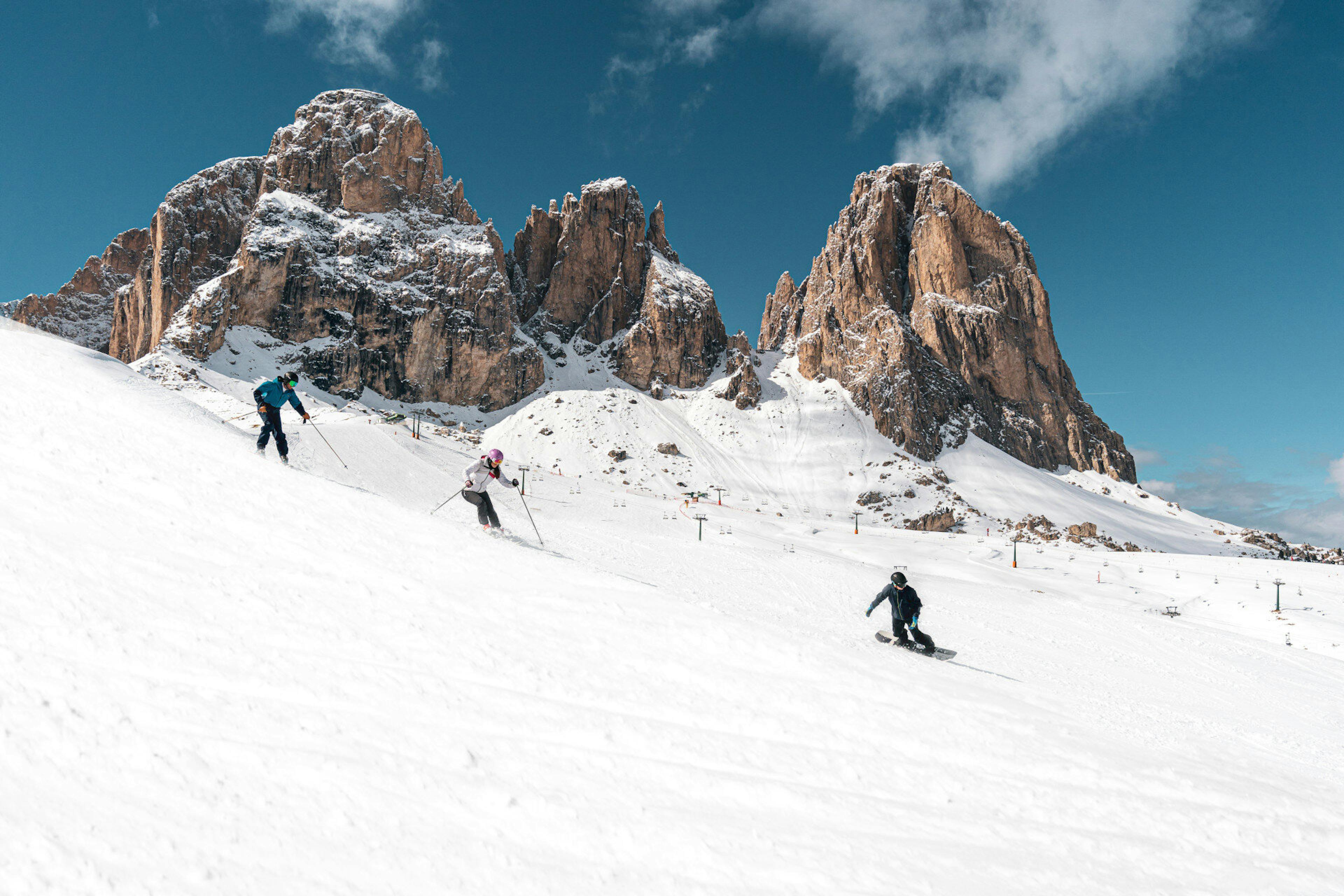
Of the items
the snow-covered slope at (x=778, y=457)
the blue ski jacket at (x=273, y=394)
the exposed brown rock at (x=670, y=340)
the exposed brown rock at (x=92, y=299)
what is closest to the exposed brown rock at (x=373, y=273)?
the snow-covered slope at (x=778, y=457)

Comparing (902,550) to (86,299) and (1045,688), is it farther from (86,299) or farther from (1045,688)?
(86,299)

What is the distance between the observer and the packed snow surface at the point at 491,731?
3.21m

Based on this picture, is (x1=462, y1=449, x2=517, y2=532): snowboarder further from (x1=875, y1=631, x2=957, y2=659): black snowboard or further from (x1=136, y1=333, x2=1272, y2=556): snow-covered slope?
(x1=136, y1=333, x2=1272, y2=556): snow-covered slope

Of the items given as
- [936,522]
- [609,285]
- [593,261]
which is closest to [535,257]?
[593,261]

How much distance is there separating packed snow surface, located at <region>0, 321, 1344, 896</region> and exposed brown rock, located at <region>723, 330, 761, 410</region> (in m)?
76.9

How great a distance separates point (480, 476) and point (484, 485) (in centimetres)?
21

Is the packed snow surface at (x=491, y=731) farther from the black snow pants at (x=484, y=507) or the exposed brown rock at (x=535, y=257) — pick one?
the exposed brown rock at (x=535, y=257)

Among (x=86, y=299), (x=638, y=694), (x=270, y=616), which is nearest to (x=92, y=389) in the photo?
(x=270, y=616)

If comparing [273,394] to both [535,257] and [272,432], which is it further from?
[535,257]

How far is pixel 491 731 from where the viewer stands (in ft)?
14.2

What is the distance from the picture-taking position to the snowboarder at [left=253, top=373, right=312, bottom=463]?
38.3 ft

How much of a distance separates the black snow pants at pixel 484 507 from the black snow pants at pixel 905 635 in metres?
7.03

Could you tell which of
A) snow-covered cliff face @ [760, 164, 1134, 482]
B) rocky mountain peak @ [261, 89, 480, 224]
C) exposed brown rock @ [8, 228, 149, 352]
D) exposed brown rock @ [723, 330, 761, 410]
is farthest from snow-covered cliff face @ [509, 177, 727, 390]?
exposed brown rock @ [8, 228, 149, 352]

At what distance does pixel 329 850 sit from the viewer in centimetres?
307
